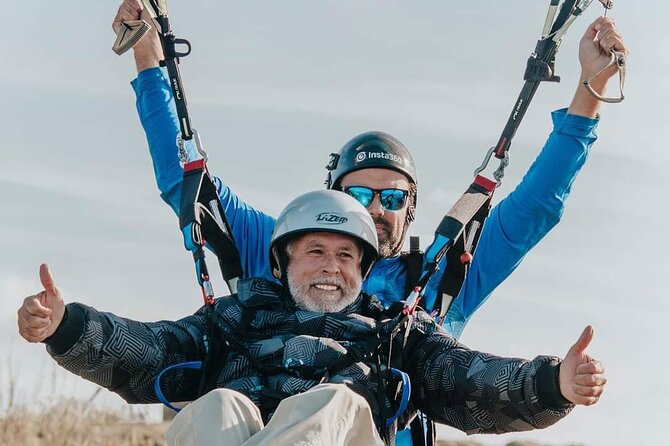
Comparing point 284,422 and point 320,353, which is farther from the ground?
point 320,353

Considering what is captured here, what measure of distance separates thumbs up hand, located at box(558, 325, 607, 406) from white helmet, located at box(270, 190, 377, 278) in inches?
57.1

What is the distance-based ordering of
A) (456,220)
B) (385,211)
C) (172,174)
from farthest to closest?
(172,174) < (385,211) < (456,220)

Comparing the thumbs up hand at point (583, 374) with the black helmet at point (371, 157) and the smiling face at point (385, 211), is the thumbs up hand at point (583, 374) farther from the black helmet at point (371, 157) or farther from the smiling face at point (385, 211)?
the black helmet at point (371, 157)

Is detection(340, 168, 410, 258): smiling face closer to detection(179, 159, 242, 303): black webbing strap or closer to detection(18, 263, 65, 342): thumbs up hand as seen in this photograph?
detection(179, 159, 242, 303): black webbing strap

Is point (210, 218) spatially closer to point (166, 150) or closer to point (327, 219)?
point (166, 150)

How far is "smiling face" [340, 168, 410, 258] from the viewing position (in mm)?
7551

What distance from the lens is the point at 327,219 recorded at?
6.59m

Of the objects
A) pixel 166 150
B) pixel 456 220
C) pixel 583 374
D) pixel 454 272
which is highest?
pixel 166 150

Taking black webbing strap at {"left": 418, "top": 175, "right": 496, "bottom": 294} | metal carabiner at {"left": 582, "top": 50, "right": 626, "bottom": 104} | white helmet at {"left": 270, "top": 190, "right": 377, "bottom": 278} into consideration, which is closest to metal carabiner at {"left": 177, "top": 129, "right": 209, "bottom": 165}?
white helmet at {"left": 270, "top": 190, "right": 377, "bottom": 278}

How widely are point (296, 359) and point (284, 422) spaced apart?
0.80 meters

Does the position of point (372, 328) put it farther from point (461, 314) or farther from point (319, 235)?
point (461, 314)

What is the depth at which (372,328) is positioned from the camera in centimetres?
632

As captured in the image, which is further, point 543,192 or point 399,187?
point 399,187

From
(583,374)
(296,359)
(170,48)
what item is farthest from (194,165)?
(583,374)
